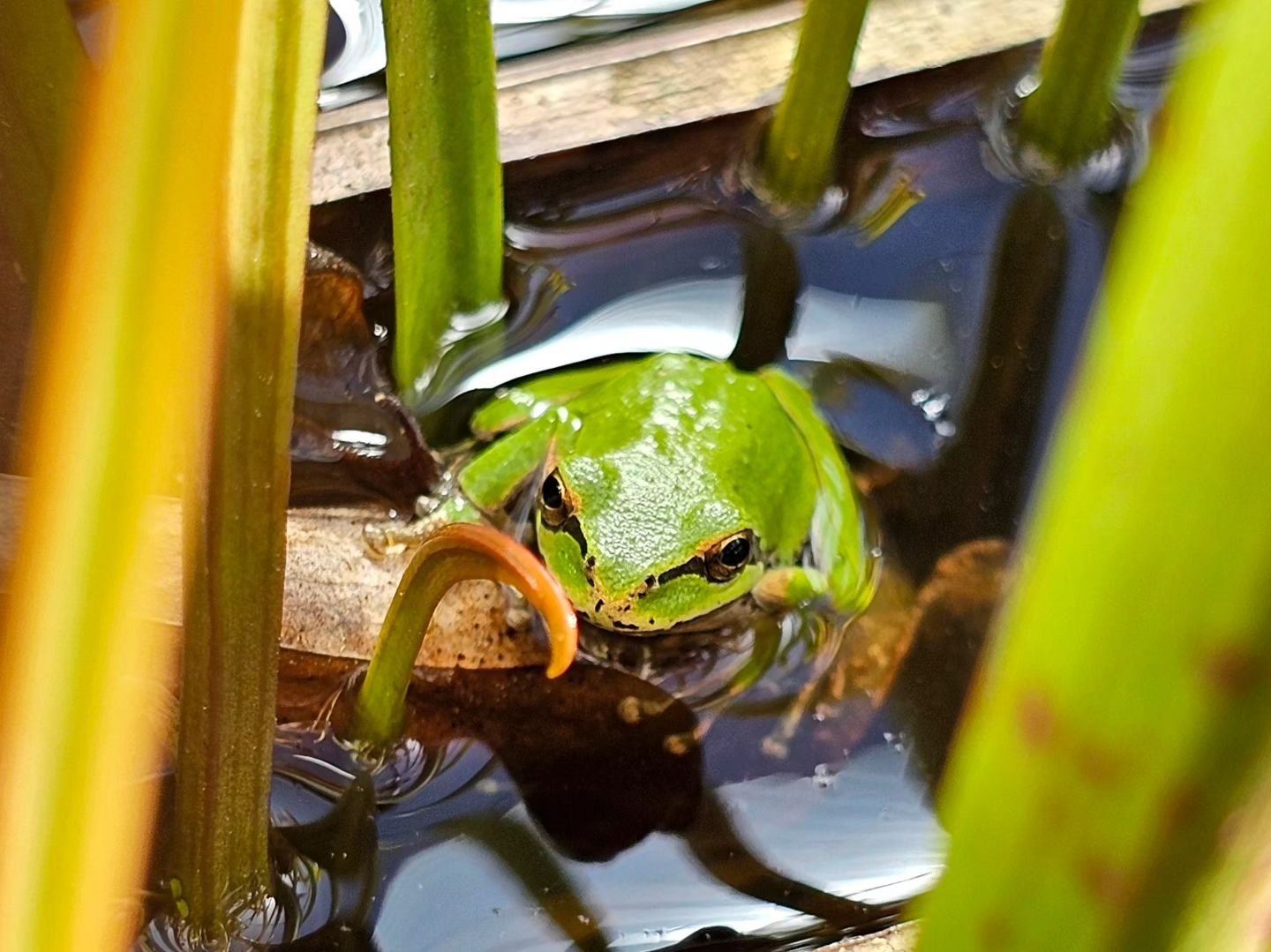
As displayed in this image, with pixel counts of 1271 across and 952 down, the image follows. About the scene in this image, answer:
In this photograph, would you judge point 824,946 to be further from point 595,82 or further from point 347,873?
point 595,82

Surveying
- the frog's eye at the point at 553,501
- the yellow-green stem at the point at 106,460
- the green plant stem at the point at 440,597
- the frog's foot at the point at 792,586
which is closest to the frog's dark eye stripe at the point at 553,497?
the frog's eye at the point at 553,501

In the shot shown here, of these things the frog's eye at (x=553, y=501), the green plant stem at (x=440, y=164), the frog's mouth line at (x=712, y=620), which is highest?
the green plant stem at (x=440, y=164)

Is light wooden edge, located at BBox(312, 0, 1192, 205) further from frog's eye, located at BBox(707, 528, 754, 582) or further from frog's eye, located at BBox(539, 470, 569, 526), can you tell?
frog's eye, located at BBox(707, 528, 754, 582)

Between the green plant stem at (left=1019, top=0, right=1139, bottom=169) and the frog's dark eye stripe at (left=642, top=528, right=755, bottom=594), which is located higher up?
the green plant stem at (left=1019, top=0, right=1139, bottom=169)

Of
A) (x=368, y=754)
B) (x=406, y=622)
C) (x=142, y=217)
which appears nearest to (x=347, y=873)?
(x=368, y=754)

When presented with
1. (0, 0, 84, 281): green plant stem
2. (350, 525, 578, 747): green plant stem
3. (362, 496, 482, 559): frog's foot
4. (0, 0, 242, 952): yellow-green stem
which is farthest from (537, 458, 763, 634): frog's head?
(0, 0, 242, 952): yellow-green stem

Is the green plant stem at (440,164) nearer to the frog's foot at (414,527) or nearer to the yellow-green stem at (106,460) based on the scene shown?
the frog's foot at (414,527)
